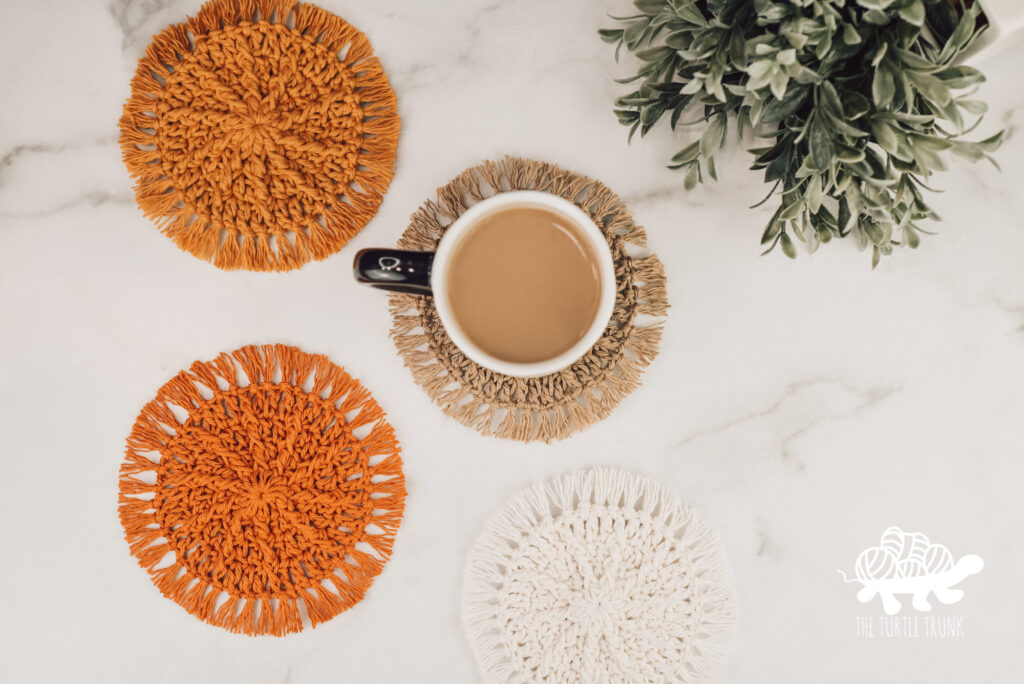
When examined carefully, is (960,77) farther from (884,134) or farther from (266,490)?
(266,490)

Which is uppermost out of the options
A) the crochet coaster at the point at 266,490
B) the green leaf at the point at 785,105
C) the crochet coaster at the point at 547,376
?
the green leaf at the point at 785,105

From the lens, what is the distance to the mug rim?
1.88 feet

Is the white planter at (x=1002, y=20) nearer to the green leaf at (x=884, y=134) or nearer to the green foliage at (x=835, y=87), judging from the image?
Result: the green foliage at (x=835, y=87)

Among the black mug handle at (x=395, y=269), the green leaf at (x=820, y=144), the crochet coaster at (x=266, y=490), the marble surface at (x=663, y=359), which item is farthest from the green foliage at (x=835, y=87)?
the crochet coaster at (x=266, y=490)

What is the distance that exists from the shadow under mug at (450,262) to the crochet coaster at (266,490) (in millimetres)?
162

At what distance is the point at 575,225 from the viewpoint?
0.60m

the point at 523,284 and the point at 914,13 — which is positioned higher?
the point at 914,13

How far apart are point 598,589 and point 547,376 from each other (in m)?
0.22

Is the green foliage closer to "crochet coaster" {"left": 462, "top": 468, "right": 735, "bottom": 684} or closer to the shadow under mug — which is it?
the shadow under mug

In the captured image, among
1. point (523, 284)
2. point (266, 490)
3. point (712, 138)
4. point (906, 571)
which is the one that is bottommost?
point (906, 571)

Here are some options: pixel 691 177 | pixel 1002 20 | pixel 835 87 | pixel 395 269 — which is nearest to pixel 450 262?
pixel 395 269

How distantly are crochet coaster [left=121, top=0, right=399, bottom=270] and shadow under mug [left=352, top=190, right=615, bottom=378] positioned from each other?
0.46ft

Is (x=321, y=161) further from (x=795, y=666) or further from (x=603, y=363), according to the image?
(x=795, y=666)

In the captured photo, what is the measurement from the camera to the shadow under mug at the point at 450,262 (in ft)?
1.83
